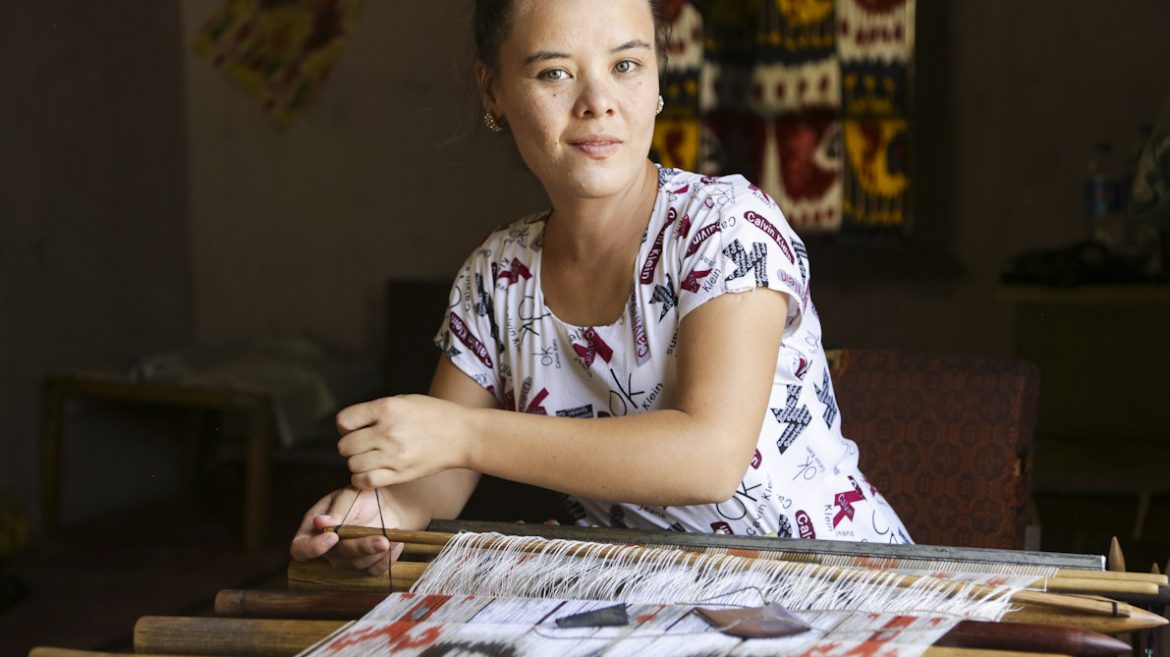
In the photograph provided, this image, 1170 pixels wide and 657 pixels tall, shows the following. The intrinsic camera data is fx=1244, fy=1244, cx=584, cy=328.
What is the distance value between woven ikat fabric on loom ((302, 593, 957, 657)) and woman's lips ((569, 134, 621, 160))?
546 mm

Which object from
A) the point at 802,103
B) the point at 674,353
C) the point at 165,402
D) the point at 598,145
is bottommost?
the point at 165,402

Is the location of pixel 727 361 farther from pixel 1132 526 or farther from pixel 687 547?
pixel 1132 526

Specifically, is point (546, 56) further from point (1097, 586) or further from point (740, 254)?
point (1097, 586)

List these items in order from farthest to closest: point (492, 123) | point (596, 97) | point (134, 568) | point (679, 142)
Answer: point (679, 142)
point (134, 568)
point (492, 123)
point (596, 97)

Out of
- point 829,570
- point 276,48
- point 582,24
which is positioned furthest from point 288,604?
point 276,48

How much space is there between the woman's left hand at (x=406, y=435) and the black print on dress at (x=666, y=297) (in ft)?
1.08

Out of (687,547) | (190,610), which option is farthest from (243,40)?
(687,547)

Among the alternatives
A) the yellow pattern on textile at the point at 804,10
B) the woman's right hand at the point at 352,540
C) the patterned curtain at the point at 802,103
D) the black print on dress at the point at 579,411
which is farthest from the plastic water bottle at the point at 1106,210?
the woman's right hand at the point at 352,540

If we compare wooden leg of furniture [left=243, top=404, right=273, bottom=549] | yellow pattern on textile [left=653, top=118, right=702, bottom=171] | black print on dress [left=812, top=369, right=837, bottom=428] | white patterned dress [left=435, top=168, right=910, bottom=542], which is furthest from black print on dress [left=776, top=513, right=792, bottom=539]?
yellow pattern on textile [left=653, top=118, right=702, bottom=171]

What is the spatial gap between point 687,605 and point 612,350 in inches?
21.9

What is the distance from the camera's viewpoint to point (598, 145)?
131 cm

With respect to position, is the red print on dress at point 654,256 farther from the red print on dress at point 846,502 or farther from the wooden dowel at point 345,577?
the wooden dowel at point 345,577

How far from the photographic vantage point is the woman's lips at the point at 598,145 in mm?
1312

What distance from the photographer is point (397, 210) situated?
5.04 metres
